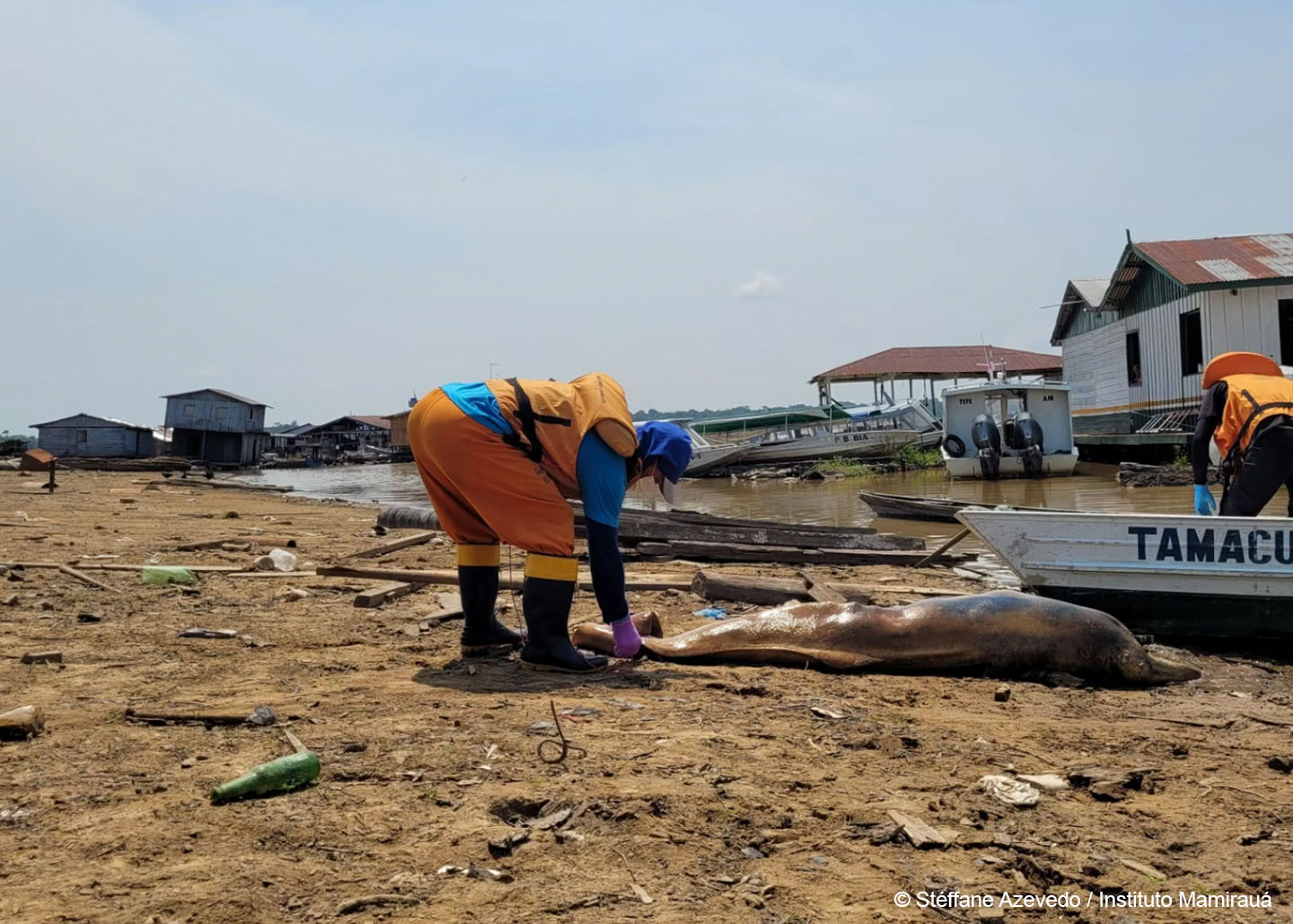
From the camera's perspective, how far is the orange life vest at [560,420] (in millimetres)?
5066

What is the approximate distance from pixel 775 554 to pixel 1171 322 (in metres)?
19.4

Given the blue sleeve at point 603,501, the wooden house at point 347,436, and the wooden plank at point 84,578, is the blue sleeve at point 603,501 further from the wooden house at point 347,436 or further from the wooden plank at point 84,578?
the wooden house at point 347,436

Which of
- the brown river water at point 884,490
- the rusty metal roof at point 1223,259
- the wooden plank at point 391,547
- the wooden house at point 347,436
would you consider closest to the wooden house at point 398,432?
the wooden house at point 347,436

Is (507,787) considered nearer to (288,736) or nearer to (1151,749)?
Result: (288,736)

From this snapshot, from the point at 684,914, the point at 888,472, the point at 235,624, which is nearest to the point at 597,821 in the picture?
the point at 684,914

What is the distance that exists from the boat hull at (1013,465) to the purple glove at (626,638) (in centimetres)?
2181

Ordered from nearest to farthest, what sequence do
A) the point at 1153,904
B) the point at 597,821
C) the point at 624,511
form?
1. the point at 1153,904
2. the point at 597,821
3. the point at 624,511

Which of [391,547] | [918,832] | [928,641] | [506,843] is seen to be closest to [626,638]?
[928,641]

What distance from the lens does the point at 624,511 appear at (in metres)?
11.5

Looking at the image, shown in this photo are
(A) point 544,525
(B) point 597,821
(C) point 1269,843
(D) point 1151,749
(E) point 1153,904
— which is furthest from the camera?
(A) point 544,525

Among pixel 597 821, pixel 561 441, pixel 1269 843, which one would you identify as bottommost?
pixel 1269 843

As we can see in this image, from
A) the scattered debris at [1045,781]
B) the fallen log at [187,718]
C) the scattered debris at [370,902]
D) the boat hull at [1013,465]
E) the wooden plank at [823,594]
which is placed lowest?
the scattered debris at [1045,781]

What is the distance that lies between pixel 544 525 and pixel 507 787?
1.88 metres

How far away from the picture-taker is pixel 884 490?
26.3 m
